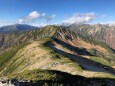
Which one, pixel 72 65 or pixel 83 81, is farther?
pixel 72 65

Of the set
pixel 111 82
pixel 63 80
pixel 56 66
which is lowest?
pixel 56 66

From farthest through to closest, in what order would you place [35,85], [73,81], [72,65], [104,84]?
[72,65] → [104,84] → [73,81] → [35,85]

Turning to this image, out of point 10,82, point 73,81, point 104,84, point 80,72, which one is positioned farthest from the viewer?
point 80,72

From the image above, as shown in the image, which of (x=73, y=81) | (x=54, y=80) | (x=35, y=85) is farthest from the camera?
(x=73, y=81)

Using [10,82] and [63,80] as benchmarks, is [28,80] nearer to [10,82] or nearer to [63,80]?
[10,82]

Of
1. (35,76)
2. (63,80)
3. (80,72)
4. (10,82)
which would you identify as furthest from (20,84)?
(80,72)

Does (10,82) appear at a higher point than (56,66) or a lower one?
higher

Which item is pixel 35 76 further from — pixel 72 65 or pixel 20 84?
pixel 72 65

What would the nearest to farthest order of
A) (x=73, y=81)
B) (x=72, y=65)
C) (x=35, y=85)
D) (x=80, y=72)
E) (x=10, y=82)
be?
(x=10, y=82) → (x=35, y=85) → (x=73, y=81) → (x=80, y=72) → (x=72, y=65)

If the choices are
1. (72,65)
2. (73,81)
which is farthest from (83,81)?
(72,65)
